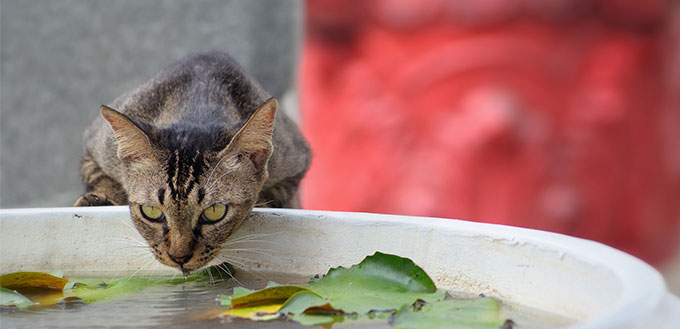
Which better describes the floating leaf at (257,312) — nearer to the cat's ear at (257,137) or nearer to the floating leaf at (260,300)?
the floating leaf at (260,300)

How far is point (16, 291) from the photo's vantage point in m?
1.39

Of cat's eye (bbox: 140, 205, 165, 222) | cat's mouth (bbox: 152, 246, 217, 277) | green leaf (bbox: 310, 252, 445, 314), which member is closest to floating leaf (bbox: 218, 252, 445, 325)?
green leaf (bbox: 310, 252, 445, 314)

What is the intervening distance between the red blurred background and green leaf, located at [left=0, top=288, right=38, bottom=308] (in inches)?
93.6

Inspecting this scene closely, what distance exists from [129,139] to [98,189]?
51 centimetres

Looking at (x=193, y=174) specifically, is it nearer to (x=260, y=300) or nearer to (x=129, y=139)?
(x=129, y=139)

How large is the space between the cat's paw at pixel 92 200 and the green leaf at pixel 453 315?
116 cm

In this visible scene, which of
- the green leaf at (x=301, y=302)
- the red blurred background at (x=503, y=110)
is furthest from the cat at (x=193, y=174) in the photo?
the red blurred background at (x=503, y=110)

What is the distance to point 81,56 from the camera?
3.29 meters

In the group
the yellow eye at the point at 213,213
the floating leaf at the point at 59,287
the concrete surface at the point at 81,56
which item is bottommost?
the floating leaf at the point at 59,287

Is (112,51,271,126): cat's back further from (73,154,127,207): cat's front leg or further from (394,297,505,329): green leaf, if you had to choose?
(394,297,505,329): green leaf

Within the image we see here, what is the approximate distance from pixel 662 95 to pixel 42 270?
297cm

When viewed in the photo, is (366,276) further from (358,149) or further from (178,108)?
(358,149)

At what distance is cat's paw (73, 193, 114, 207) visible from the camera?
2133 mm

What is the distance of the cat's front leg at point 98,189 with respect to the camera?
216cm
